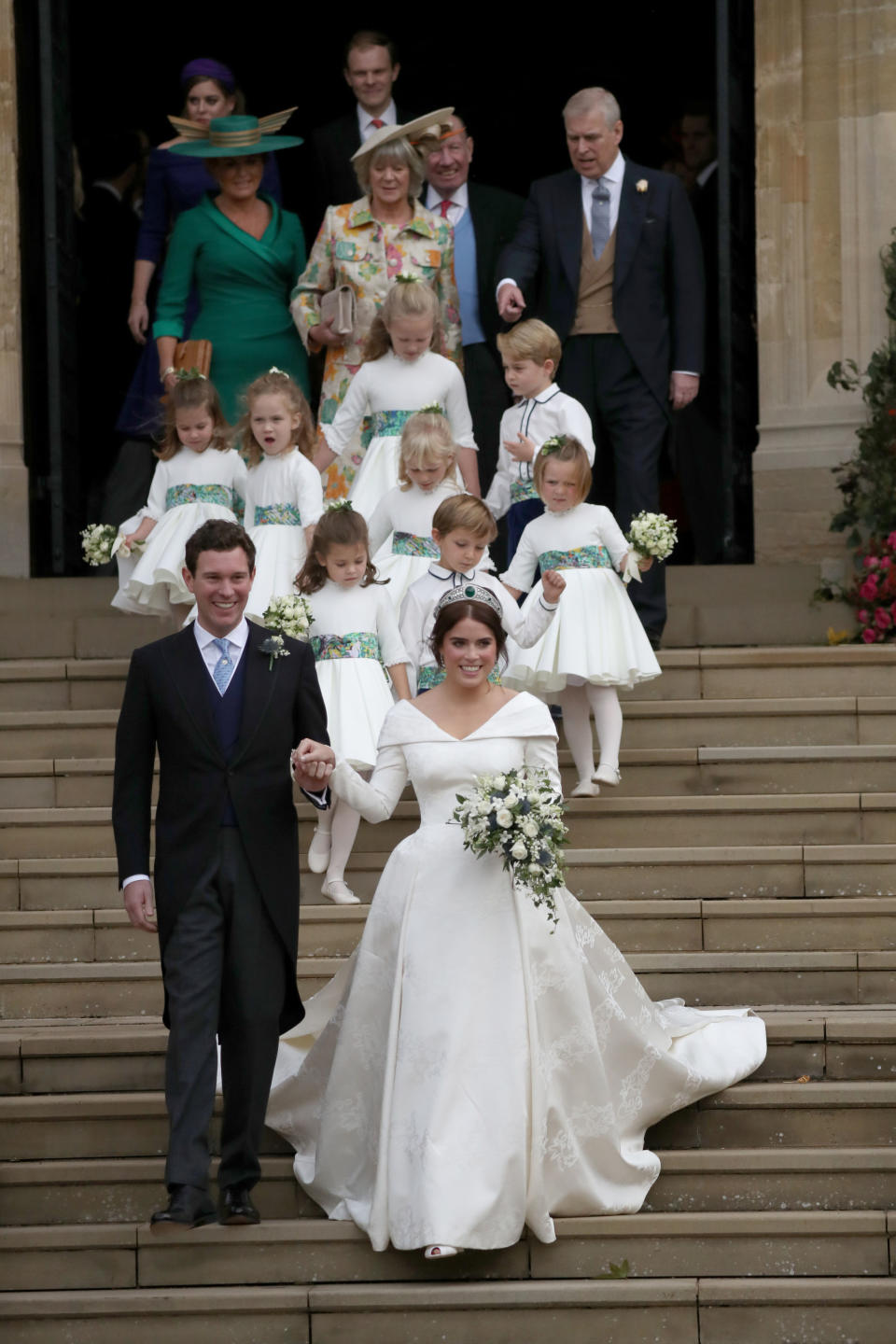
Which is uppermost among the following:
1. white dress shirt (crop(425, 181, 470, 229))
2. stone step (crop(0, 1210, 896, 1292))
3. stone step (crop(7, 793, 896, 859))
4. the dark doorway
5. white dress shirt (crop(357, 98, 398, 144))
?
the dark doorway

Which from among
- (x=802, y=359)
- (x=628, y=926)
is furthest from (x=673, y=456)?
(x=628, y=926)

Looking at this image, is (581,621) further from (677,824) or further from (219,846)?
(219,846)

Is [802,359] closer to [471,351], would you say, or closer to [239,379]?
[471,351]

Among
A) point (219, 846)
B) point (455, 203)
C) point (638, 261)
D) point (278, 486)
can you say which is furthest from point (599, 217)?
point (219, 846)

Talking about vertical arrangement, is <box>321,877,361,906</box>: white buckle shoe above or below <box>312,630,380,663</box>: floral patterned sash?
below

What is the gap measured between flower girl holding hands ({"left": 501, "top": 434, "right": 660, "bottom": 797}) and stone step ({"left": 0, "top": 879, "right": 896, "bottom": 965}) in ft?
2.81

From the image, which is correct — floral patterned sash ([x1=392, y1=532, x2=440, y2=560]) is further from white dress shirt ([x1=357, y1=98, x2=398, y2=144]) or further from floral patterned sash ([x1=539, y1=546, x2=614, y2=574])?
white dress shirt ([x1=357, y1=98, x2=398, y2=144])

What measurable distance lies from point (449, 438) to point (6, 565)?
11.8 ft

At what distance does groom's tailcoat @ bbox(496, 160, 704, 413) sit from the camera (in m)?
10.0

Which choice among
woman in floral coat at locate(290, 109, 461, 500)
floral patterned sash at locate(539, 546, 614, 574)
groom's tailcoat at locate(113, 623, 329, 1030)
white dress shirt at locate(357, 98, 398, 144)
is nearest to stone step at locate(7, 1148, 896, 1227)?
groom's tailcoat at locate(113, 623, 329, 1030)

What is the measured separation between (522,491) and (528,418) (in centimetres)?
31

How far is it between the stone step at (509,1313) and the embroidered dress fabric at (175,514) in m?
3.92

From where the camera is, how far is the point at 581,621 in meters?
8.44

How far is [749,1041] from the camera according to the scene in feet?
21.4
